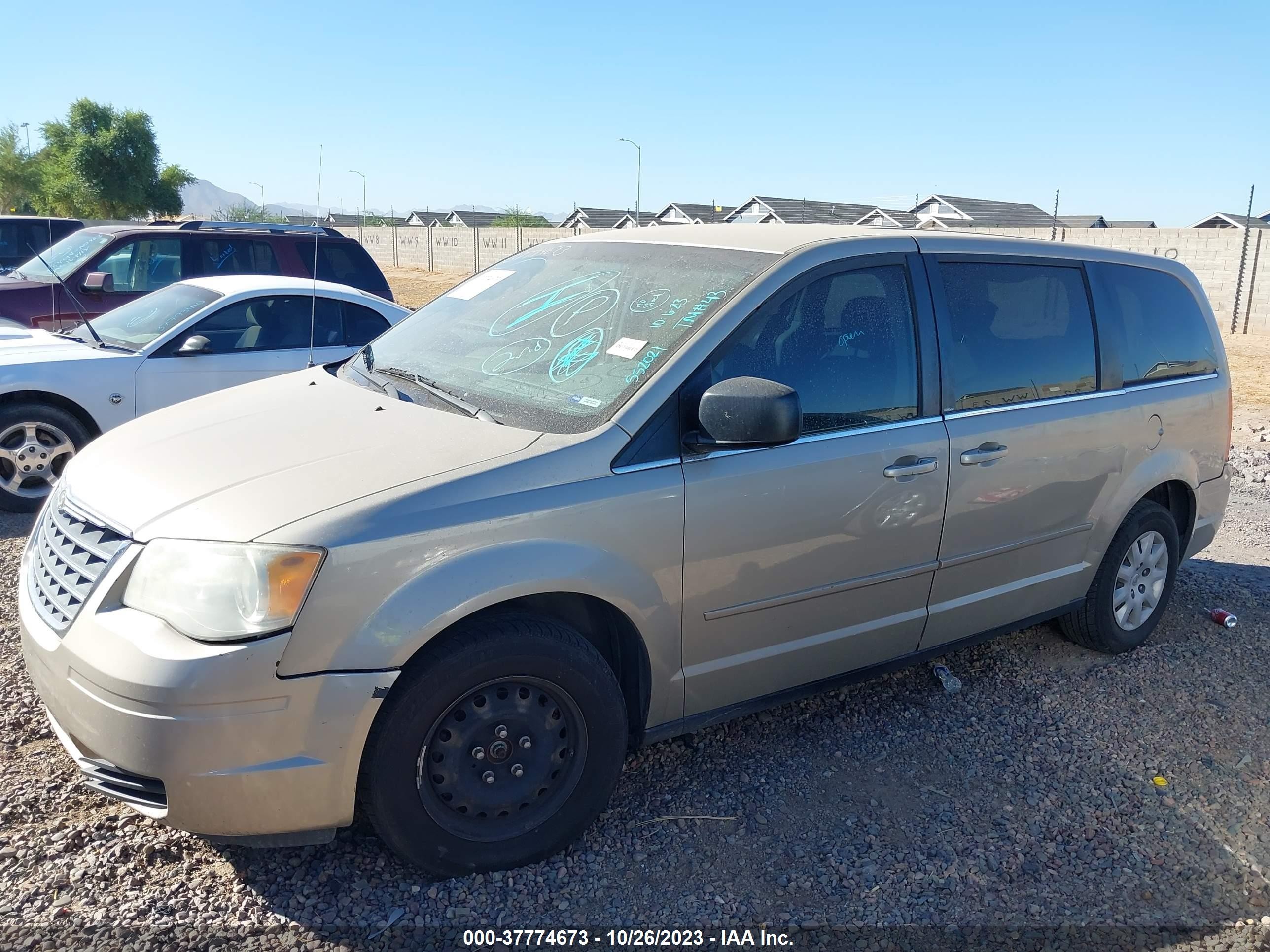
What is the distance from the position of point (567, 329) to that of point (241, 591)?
Answer: 1.53 metres

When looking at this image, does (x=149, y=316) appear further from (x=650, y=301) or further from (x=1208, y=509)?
(x=1208, y=509)

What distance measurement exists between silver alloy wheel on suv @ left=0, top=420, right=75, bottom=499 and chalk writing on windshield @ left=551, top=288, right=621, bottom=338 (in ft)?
14.9

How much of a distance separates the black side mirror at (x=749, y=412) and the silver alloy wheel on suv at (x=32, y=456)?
5328 millimetres

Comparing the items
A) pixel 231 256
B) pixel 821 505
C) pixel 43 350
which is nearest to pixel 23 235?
pixel 231 256

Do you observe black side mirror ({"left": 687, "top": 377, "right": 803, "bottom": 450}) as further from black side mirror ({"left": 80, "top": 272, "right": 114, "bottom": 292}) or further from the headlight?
black side mirror ({"left": 80, "top": 272, "right": 114, "bottom": 292})

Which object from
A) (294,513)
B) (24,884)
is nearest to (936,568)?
(294,513)

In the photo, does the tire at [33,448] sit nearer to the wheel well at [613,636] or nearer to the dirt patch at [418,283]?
the wheel well at [613,636]

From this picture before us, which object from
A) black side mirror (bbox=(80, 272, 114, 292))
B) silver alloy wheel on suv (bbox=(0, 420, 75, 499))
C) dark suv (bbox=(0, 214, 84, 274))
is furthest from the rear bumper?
dark suv (bbox=(0, 214, 84, 274))

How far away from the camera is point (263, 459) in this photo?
2.95m

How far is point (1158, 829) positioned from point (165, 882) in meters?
3.18

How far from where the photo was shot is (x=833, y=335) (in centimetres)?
356

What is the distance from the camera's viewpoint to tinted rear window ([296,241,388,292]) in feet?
34.2

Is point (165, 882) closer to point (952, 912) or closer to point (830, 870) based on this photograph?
point (830, 870)

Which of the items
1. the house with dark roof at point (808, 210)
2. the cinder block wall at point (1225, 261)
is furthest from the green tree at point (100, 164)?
the cinder block wall at point (1225, 261)
